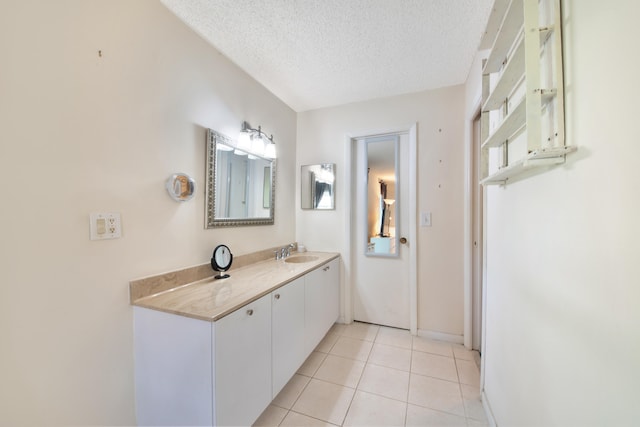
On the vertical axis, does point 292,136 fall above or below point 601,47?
above

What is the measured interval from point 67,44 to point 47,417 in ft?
5.04

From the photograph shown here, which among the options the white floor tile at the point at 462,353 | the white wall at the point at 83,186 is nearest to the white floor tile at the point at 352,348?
the white floor tile at the point at 462,353

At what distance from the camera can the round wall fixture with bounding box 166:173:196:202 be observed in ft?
4.52

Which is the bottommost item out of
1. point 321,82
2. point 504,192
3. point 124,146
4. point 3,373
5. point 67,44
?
point 3,373

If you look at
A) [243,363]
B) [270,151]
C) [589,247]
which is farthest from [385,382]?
[270,151]

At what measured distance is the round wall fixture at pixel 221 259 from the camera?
1573 mm

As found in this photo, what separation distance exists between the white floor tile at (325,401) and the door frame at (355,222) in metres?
0.98

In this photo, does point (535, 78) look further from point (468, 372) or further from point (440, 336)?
point (440, 336)

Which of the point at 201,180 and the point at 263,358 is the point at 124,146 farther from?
the point at 263,358

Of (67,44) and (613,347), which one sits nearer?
(613,347)

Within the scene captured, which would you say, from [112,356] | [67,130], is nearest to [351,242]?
[112,356]

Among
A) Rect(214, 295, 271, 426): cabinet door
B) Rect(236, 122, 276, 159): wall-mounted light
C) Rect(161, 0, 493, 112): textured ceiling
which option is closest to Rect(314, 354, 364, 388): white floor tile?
Rect(214, 295, 271, 426): cabinet door

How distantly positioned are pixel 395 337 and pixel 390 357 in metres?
0.36

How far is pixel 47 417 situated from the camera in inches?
36.8
